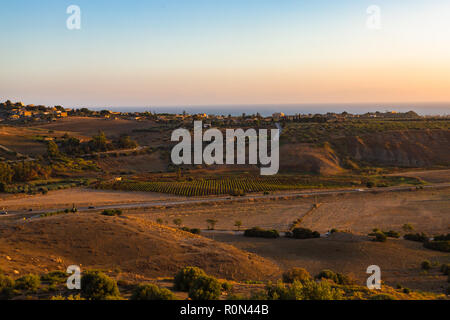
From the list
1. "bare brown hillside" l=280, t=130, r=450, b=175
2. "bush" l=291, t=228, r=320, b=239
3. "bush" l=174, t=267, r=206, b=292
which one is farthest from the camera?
"bare brown hillside" l=280, t=130, r=450, b=175

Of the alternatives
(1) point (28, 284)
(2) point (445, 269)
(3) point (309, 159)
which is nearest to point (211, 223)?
(2) point (445, 269)

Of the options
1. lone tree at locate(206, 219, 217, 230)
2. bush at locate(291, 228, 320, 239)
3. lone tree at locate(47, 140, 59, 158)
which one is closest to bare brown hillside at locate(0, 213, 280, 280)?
bush at locate(291, 228, 320, 239)

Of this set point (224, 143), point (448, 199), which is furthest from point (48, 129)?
point (448, 199)

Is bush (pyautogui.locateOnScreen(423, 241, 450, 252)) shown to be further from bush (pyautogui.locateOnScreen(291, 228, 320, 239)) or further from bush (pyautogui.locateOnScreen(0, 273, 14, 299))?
bush (pyautogui.locateOnScreen(0, 273, 14, 299))

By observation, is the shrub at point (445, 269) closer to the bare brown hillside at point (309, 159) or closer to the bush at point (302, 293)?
the bush at point (302, 293)

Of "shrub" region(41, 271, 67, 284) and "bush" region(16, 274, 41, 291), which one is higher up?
"bush" region(16, 274, 41, 291)

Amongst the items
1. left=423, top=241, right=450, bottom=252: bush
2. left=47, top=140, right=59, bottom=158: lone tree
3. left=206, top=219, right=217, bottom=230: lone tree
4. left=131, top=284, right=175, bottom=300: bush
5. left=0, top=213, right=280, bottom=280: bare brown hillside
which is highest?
left=47, top=140, right=59, bottom=158: lone tree

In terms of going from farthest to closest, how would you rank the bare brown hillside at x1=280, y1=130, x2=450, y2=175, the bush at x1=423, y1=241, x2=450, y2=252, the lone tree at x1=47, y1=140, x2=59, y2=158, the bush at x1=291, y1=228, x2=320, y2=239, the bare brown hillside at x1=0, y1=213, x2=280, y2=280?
the bare brown hillside at x1=280, y1=130, x2=450, y2=175
the lone tree at x1=47, y1=140, x2=59, y2=158
the bush at x1=291, y1=228, x2=320, y2=239
the bush at x1=423, y1=241, x2=450, y2=252
the bare brown hillside at x1=0, y1=213, x2=280, y2=280
